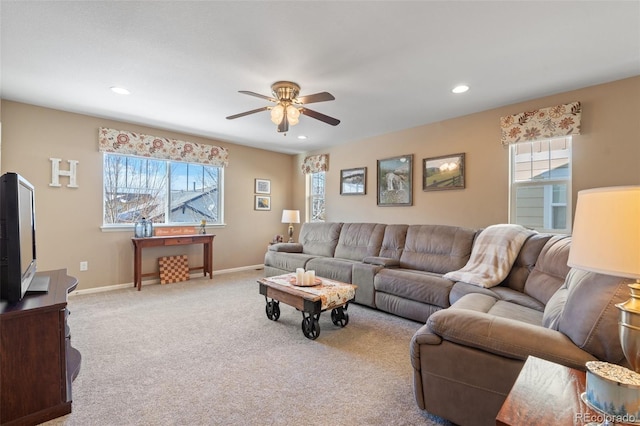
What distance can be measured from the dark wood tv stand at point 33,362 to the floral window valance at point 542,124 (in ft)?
14.5

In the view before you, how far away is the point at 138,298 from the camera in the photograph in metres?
3.76

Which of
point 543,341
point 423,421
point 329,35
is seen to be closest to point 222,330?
point 423,421

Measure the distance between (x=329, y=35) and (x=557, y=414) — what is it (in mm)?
2381

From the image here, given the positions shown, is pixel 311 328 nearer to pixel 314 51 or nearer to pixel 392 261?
pixel 392 261

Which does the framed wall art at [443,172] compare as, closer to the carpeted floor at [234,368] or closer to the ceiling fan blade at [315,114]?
the ceiling fan blade at [315,114]

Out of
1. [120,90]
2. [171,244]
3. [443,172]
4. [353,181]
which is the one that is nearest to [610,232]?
[443,172]

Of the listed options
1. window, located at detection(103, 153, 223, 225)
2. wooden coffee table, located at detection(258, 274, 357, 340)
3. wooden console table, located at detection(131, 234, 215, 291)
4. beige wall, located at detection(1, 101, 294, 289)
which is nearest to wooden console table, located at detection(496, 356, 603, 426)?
wooden coffee table, located at detection(258, 274, 357, 340)

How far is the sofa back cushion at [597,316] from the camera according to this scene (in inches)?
43.7

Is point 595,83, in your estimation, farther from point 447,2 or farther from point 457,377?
point 457,377

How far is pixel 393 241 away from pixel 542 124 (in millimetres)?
2185

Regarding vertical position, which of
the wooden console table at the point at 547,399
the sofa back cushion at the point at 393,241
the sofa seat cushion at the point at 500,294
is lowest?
the sofa seat cushion at the point at 500,294

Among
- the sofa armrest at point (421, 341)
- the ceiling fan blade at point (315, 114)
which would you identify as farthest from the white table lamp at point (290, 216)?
the sofa armrest at point (421, 341)

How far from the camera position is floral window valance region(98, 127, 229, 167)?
412 centimetres

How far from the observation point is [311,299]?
2.51 m
